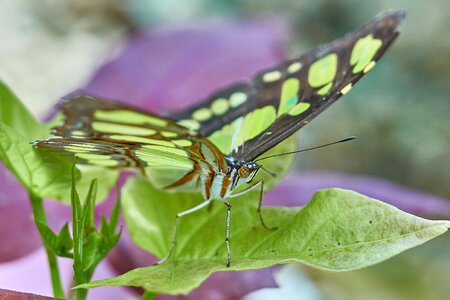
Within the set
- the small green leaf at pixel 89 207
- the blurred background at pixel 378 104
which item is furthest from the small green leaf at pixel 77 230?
the blurred background at pixel 378 104

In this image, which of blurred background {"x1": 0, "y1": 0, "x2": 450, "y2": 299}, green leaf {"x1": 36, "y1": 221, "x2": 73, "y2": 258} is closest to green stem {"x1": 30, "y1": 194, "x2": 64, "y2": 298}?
green leaf {"x1": 36, "y1": 221, "x2": 73, "y2": 258}

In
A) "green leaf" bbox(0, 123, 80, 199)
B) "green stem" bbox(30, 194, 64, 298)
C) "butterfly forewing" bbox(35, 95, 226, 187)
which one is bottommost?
"green stem" bbox(30, 194, 64, 298)

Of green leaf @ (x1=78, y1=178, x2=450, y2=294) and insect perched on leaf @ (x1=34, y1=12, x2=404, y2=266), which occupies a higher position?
insect perched on leaf @ (x1=34, y1=12, x2=404, y2=266)

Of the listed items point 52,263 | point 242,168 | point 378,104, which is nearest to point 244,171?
point 242,168

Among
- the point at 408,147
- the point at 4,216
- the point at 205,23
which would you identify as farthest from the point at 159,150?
the point at 408,147

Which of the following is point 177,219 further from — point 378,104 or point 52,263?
point 378,104

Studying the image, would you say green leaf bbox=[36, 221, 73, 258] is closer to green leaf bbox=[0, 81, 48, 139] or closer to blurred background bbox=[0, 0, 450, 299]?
green leaf bbox=[0, 81, 48, 139]
